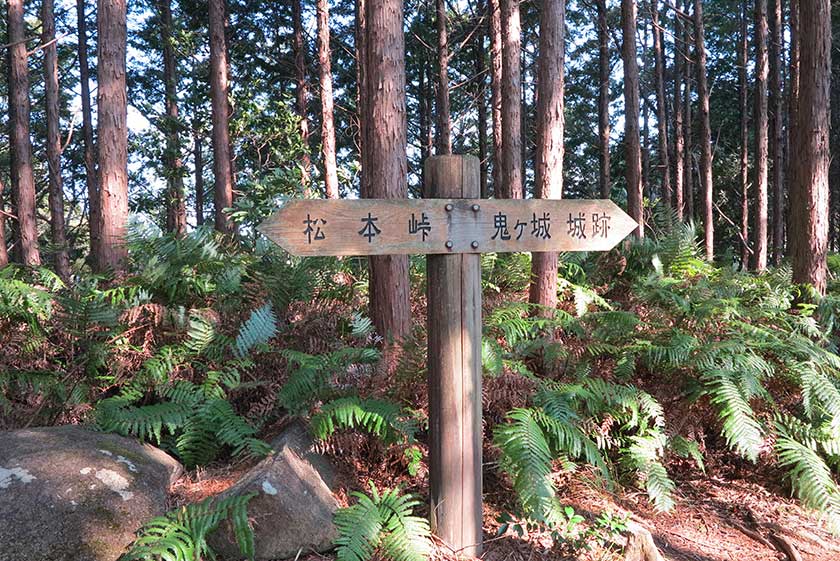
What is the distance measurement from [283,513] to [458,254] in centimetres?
164

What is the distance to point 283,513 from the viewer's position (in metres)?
2.92

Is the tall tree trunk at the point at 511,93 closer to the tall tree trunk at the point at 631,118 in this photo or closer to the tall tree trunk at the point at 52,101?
the tall tree trunk at the point at 631,118

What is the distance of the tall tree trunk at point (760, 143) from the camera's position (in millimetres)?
12555

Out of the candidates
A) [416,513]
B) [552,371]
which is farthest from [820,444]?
[416,513]

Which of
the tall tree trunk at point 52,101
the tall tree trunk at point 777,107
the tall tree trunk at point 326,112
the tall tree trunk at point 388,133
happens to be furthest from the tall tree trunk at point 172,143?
the tall tree trunk at point 777,107

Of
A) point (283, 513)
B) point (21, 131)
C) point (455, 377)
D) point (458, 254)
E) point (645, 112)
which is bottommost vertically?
point (283, 513)

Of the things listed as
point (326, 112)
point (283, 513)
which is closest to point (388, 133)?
point (283, 513)

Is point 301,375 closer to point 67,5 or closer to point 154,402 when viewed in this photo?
point 154,402

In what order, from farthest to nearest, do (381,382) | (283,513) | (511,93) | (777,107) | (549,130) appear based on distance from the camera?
(777,107)
(511,93)
(549,130)
(381,382)
(283,513)

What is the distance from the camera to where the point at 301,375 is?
12.7 feet

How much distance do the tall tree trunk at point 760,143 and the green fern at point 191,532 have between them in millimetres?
12340

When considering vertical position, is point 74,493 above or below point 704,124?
below

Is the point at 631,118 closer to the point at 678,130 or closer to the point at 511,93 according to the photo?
the point at 511,93

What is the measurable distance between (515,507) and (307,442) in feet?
4.69
